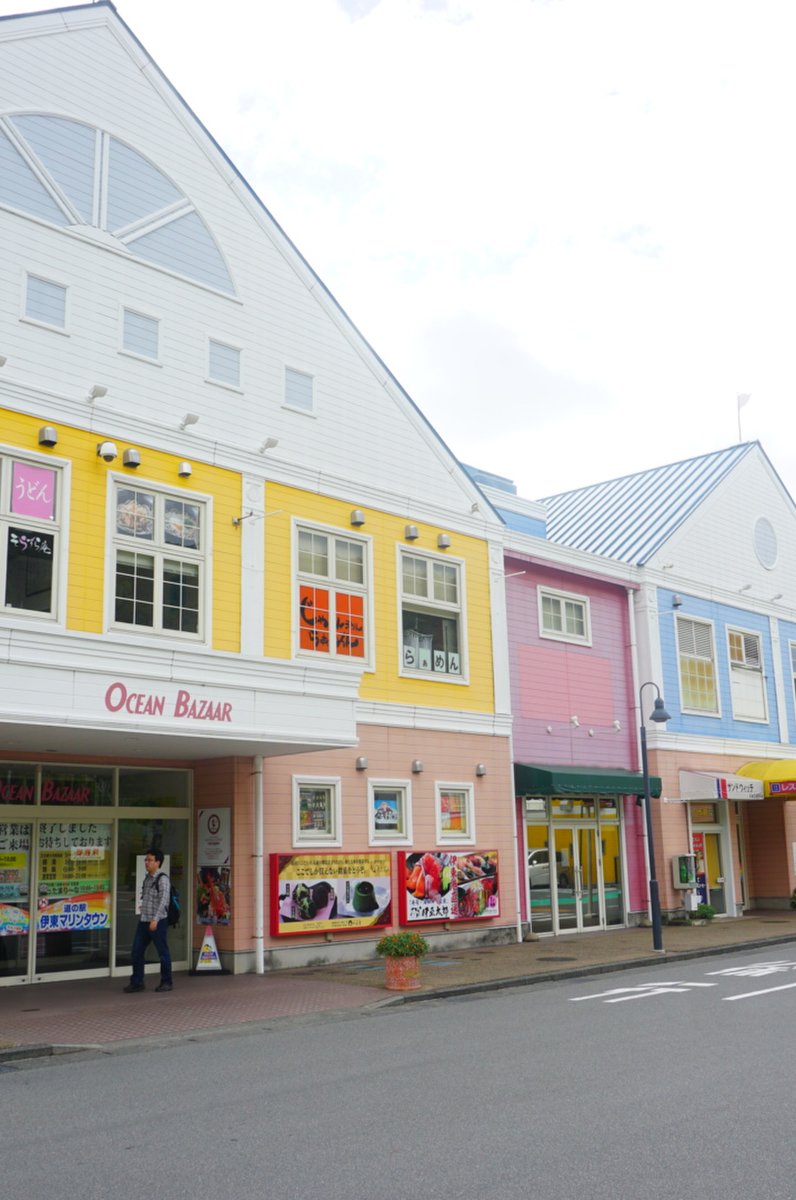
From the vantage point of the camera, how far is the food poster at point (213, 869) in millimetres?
15992

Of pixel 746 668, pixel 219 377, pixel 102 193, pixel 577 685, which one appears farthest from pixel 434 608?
pixel 746 668

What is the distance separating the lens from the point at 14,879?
1457cm

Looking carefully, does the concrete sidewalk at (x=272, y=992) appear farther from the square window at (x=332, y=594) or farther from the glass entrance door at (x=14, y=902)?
the square window at (x=332, y=594)

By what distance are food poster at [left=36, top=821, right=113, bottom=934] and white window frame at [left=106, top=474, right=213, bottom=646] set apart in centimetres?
274

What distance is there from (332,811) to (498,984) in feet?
13.0

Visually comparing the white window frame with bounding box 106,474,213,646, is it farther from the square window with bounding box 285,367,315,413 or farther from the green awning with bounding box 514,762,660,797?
the green awning with bounding box 514,762,660,797

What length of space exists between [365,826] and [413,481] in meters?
5.78

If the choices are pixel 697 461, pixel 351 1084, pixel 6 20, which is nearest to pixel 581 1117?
pixel 351 1084

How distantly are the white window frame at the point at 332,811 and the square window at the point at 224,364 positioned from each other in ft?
19.2

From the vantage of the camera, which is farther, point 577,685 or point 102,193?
point 577,685

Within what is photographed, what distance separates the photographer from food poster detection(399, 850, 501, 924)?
711 inches

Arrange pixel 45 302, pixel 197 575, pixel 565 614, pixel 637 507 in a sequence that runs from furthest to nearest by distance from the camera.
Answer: pixel 637 507, pixel 565 614, pixel 197 575, pixel 45 302

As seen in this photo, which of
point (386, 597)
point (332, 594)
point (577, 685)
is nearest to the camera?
point (332, 594)

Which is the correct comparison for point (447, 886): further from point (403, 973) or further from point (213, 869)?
point (403, 973)
